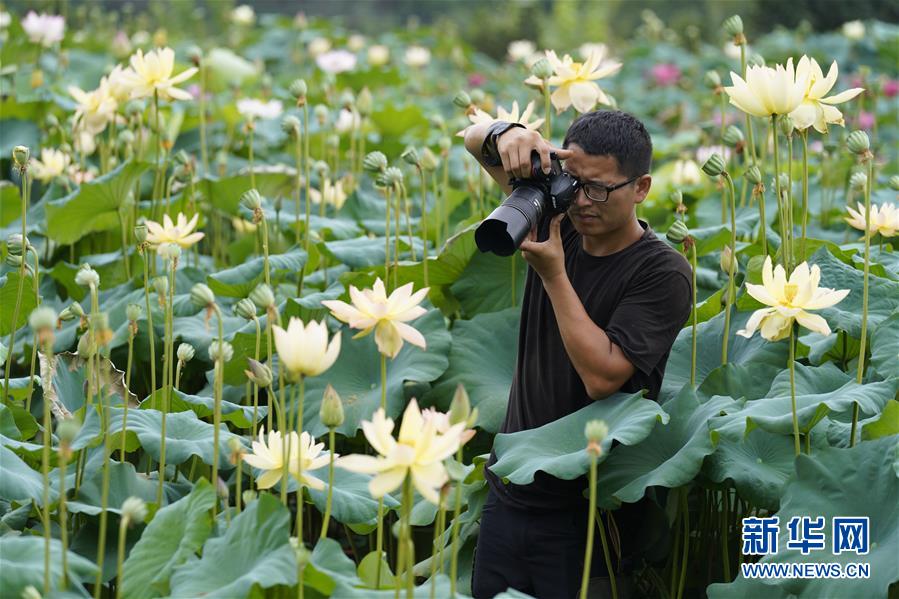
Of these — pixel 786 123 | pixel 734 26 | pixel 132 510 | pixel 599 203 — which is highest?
pixel 734 26

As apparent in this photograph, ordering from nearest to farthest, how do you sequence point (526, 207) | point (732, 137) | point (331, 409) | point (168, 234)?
point (331, 409) < point (526, 207) < point (168, 234) < point (732, 137)

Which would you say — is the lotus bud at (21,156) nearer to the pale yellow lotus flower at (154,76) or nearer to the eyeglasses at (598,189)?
the pale yellow lotus flower at (154,76)

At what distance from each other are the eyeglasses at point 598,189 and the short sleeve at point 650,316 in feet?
0.48

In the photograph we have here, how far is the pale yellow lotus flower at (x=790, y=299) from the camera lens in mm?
1818

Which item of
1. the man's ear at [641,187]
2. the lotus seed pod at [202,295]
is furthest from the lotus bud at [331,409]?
the man's ear at [641,187]

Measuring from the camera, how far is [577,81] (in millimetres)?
2521

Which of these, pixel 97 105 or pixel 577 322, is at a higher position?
pixel 97 105

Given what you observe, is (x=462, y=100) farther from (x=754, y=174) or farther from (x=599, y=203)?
(x=599, y=203)

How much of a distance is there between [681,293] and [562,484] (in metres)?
0.37

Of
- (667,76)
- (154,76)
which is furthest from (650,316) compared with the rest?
(667,76)

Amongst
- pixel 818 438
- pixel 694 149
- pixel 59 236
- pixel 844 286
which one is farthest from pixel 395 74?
pixel 818 438

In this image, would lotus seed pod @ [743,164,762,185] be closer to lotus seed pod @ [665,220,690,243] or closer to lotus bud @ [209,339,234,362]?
lotus seed pod @ [665,220,690,243]

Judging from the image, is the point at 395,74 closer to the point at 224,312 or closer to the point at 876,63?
the point at 224,312

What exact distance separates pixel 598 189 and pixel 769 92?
367 mm
